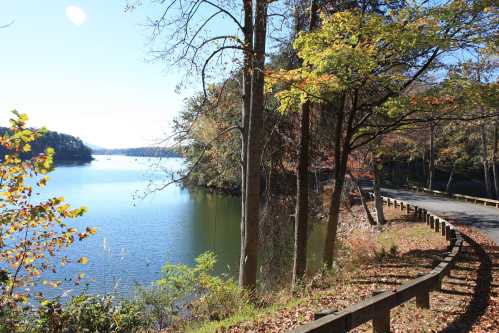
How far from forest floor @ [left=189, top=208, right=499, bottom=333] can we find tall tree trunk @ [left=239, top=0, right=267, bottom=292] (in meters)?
0.97

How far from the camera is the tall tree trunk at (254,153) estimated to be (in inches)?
372

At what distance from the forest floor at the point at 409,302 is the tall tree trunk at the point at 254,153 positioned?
0.97 meters

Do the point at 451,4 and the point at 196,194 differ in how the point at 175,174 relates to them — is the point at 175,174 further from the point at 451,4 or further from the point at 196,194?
the point at 196,194

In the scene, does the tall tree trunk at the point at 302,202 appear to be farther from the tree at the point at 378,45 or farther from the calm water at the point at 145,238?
the calm water at the point at 145,238

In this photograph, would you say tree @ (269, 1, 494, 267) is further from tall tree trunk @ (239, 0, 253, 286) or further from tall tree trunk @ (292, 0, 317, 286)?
tall tree trunk @ (292, 0, 317, 286)

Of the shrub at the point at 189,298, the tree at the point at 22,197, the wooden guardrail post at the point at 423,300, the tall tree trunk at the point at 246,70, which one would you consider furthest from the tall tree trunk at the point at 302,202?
the tree at the point at 22,197

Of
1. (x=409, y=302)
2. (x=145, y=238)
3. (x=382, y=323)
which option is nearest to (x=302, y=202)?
(x=409, y=302)

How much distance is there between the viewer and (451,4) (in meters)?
9.12

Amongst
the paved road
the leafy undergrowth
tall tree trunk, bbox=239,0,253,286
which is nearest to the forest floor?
the leafy undergrowth

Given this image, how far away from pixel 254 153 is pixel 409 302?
4415mm

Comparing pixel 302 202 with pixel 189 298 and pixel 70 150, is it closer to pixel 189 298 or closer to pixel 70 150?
pixel 189 298

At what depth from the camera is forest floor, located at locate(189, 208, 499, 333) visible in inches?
236

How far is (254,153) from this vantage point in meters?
9.66

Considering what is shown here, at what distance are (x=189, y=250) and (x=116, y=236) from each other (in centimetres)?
593
